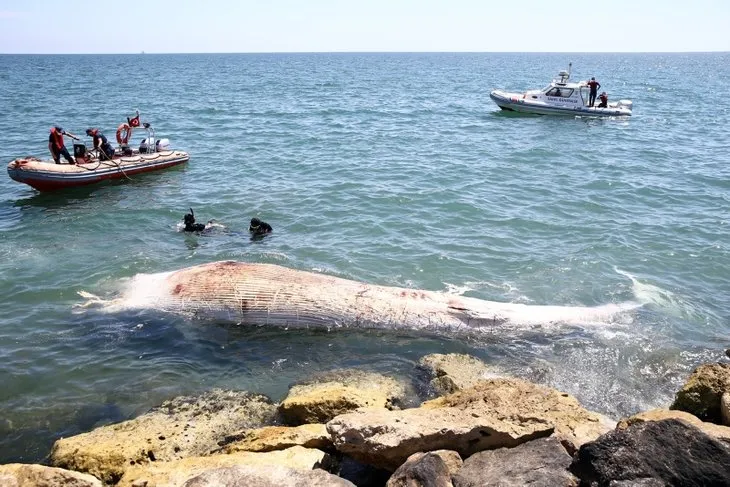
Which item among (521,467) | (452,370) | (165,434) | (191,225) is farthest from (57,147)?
(521,467)

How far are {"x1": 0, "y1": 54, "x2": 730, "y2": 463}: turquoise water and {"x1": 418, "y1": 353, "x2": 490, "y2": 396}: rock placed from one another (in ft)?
1.36

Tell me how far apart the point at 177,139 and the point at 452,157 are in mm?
13533

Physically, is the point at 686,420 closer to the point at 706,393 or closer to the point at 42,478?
the point at 706,393

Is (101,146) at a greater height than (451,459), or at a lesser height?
greater

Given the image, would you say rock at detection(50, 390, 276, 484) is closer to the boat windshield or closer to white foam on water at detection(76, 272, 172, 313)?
white foam on water at detection(76, 272, 172, 313)

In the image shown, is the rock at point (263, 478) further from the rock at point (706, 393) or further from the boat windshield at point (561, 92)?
the boat windshield at point (561, 92)

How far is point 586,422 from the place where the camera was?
631 centimetres

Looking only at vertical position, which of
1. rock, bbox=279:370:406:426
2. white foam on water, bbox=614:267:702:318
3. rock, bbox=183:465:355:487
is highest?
rock, bbox=183:465:355:487

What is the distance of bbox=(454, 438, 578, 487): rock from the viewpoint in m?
4.86

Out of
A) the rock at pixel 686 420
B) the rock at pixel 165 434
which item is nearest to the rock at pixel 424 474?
the rock at pixel 686 420

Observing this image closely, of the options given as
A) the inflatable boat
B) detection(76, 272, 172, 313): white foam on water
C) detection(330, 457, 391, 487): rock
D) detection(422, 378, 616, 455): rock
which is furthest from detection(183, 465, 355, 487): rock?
the inflatable boat

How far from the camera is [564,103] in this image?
36.0 metres

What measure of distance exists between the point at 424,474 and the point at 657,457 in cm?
187

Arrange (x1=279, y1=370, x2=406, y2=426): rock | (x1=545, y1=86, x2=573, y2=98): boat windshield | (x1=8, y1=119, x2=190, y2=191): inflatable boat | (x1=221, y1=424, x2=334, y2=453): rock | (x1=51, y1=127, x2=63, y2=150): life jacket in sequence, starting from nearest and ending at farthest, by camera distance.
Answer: (x1=221, y1=424, x2=334, y2=453): rock → (x1=279, y1=370, x2=406, y2=426): rock → (x1=8, y1=119, x2=190, y2=191): inflatable boat → (x1=51, y1=127, x2=63, y2=150): life jacket → (x1=545, y1=86, x2=573, y2=98): boat windshield
